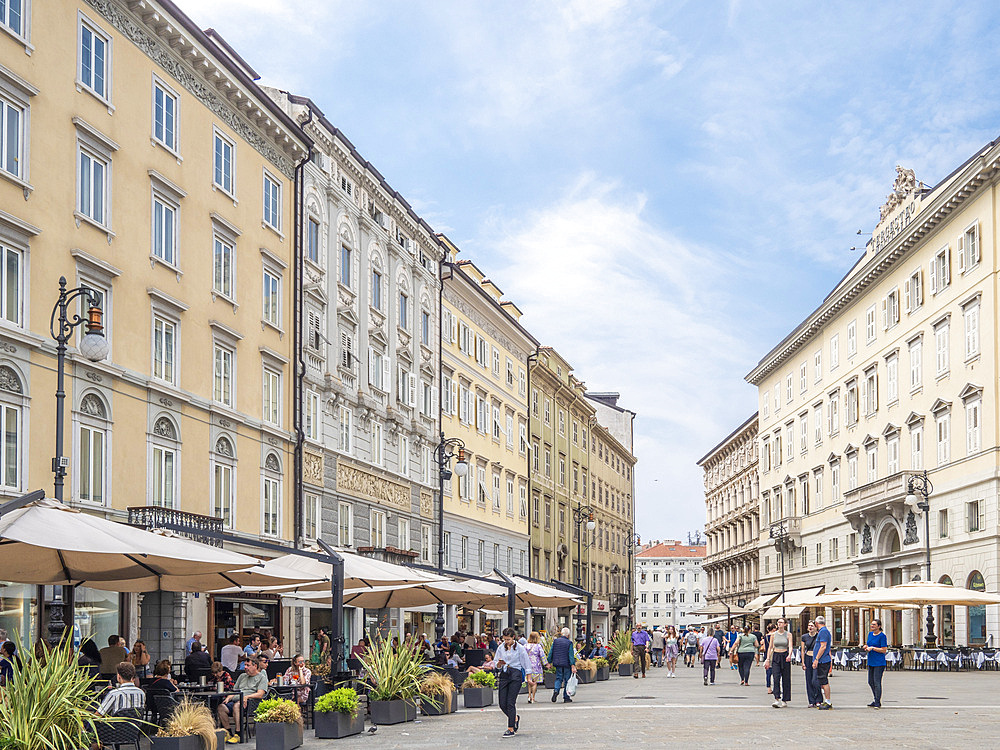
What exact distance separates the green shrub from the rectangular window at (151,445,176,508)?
11260 millimetres

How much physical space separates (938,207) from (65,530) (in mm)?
44334

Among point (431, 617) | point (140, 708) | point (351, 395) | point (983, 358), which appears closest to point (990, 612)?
point (983, 358)

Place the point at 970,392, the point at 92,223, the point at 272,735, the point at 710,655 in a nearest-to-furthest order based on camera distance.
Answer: the point at 272,735 < the point at 92,223 < the point at 710,655 < the point at 970,392

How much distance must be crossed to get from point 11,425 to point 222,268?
999 cm

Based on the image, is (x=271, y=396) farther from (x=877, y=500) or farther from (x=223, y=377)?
(x=877, y=500)

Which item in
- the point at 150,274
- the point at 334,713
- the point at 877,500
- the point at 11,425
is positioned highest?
the point at 150,274

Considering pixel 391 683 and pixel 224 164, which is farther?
pixel 224 164

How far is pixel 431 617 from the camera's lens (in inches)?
1951

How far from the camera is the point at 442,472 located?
3947 centimetres

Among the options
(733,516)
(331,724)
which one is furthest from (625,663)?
(733,516)

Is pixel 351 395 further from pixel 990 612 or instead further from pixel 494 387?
pixel 990 612

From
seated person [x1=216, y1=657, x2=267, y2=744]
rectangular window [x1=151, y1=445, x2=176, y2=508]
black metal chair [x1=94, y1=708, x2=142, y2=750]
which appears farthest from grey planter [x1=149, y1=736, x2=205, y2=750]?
rectangular window [x1=151, y1=445, x2=176, y2=508]

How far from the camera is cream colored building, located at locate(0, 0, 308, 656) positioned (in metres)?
24.0

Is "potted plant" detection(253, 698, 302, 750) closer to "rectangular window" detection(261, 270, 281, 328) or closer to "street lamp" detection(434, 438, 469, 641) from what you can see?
"street lamp" detection(434, 438, 469, 641)
